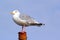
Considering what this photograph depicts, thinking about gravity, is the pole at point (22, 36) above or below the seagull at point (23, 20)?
below

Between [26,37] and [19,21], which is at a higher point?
[19,21]

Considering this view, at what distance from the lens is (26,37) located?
16297mm

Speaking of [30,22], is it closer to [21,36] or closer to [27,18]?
[27,18]

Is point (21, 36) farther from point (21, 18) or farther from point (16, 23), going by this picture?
point (21, 18)

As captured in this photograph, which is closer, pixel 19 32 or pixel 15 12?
pixel 19 32

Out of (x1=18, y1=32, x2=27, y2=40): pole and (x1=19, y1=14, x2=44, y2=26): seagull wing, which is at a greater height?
(x1=19, y1=14, x2=44, y2=26): seagull wing

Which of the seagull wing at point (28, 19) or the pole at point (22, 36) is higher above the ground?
the seagull wing at point (28, 19)

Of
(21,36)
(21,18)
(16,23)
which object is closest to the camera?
(21,36)

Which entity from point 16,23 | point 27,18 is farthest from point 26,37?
point 27,18

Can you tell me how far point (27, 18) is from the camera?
19.3 meters

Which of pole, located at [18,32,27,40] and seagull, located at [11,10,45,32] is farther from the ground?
seagull, located at [11,10,45,32]

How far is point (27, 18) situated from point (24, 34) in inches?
122

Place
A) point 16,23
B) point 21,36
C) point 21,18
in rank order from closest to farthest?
1. point 21,36
2. point 16,23
3. point 21,18

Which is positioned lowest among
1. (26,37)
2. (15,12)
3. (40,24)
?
(26,37)
